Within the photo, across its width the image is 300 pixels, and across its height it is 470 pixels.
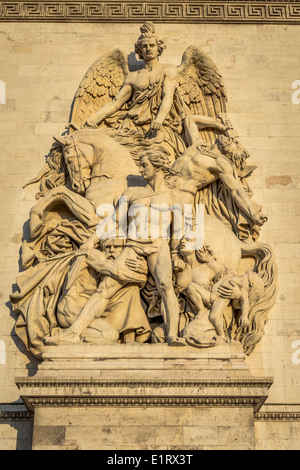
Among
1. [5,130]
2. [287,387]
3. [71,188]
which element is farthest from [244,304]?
[5,130]

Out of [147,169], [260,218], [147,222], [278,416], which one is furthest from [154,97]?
[278,416]

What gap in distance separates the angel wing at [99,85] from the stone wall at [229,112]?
28 cm

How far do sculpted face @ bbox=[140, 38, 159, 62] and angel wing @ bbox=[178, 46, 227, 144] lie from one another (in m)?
0.50

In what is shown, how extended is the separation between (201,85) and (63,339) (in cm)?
499

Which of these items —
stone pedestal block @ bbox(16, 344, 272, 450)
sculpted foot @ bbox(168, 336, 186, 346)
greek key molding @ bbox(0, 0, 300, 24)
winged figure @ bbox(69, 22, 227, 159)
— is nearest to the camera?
stone pedestal block @ bbox(16, 344, 272, 450)

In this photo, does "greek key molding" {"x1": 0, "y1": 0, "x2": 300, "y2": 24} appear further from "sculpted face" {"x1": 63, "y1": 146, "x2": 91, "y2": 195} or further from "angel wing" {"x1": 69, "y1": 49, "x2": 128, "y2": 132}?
"sculpted face" {"x1": 63, "y1": 146, "x2": 91, "y2": 195}

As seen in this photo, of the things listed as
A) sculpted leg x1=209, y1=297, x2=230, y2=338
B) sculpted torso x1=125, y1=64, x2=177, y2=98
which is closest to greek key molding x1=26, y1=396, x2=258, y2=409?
sculpted leg x1=209, y1=297, x2=230, y2=338

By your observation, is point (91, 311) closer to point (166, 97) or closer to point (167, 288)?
point (167, 288)

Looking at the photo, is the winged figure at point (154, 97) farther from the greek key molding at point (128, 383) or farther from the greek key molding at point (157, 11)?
the greek key molding at point (128, 383)

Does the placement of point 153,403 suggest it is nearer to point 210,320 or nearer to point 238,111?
point 210,320

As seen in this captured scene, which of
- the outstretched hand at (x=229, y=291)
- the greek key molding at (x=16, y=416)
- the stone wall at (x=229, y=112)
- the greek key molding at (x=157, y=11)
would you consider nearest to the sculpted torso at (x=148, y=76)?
the stone wall at (x=229, y=112)

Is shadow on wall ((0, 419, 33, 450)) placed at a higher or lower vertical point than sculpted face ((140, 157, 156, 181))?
lower

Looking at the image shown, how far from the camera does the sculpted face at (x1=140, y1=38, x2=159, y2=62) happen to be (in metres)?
13.9

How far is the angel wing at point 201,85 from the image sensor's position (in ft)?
45.9
